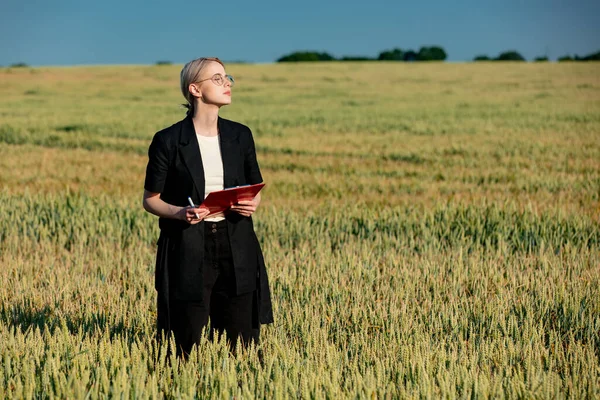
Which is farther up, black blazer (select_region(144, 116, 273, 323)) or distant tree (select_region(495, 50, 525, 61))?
distant tree (select_region(495, 50, 525, 61))

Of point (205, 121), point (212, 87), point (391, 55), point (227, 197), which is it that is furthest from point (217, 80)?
point (391, 55)

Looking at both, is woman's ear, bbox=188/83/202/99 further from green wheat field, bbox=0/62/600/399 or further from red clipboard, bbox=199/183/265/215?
green wheat field, bbox=0/62/600/399

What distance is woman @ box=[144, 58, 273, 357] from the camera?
3.54m

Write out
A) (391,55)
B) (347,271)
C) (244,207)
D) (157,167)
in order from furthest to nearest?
1. (391,55)
2. (347,271)
3. (157,167)
4. (244,207)

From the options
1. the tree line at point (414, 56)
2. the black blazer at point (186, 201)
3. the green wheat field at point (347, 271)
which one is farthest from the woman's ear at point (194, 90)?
the tree line at point (414, 56)

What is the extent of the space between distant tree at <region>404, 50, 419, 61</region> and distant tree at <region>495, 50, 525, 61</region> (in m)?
14.5

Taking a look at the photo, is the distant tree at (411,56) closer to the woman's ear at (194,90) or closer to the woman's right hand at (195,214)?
the woman's ear at (194,90)

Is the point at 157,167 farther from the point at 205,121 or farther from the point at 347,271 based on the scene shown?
the point at 347,271

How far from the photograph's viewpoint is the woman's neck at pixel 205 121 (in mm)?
3605

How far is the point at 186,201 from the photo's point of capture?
3584 mm

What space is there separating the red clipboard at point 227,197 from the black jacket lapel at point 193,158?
171 mm

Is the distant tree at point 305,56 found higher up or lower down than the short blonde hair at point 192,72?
higher up

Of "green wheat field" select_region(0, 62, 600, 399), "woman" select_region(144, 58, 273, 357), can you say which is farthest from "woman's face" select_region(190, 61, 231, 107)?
"green wheat field" select_region(0, 62, 600, 399)

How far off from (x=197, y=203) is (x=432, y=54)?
106 m
